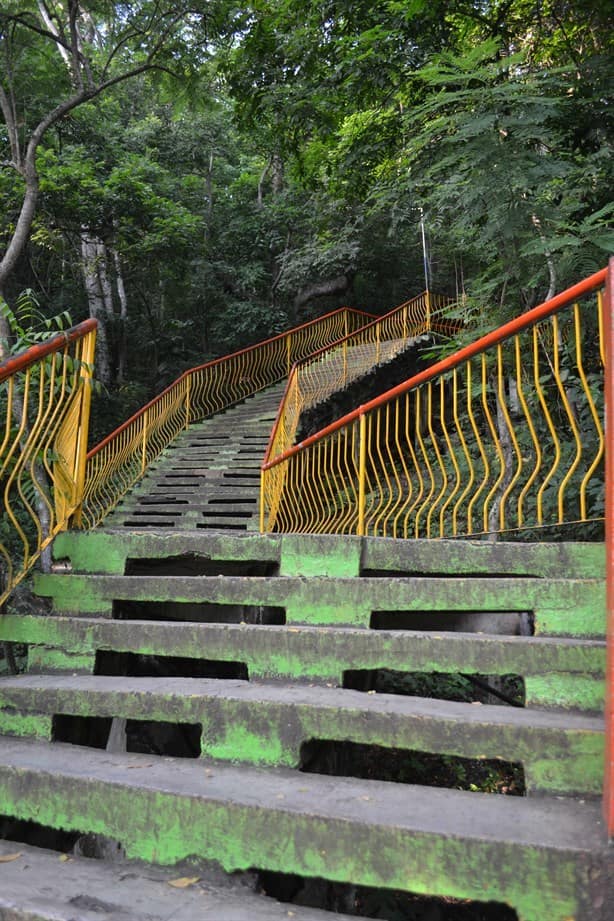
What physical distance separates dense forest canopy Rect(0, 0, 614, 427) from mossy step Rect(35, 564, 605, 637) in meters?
1.94

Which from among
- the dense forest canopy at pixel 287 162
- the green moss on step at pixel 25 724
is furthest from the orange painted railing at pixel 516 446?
the green moss on step at pixel 25 724

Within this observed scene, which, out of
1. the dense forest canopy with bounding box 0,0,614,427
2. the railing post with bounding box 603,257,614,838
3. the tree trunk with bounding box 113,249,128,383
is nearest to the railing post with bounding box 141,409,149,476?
the dense forest canopy with bounding box 0,0,614,427

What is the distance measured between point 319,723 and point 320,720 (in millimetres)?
12

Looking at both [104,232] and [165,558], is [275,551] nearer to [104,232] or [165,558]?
[165,558]

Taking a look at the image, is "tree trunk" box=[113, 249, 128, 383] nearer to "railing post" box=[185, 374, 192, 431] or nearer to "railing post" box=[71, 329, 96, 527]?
"railing post" box=[185, 374, 192, 431]

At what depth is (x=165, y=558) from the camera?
332 cm

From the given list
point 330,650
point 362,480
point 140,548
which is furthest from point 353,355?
point 330,650

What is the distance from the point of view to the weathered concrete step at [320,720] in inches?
71.5

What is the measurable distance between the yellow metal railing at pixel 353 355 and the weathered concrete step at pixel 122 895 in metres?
6.03

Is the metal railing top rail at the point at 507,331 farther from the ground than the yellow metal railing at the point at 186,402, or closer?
closer

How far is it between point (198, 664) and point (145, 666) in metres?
0.40

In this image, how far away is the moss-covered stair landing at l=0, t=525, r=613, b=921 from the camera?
1.60m

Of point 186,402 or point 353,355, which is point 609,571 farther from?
point 353,355

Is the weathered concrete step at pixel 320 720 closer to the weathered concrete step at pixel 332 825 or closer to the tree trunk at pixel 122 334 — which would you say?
the weathered concrete step at pixel 332 825
